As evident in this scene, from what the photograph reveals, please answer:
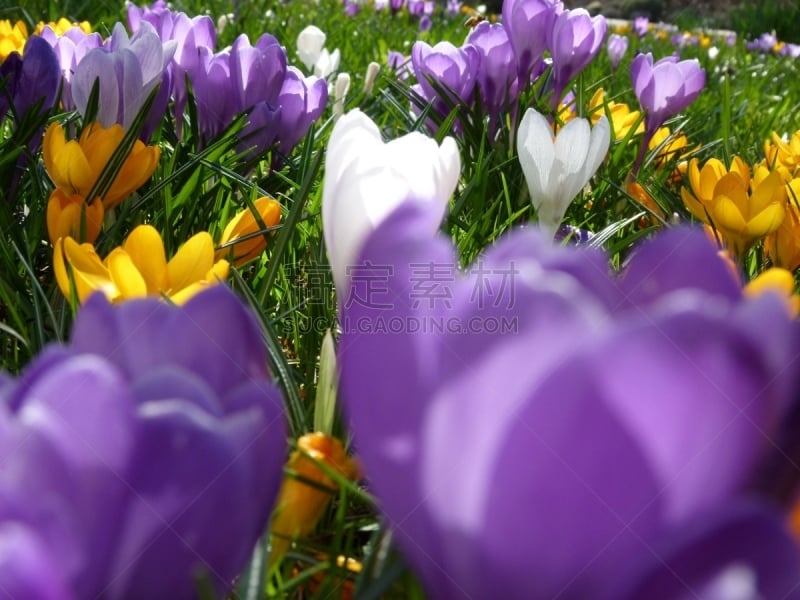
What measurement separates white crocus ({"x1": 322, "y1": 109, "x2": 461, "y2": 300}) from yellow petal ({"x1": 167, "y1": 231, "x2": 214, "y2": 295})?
100mm

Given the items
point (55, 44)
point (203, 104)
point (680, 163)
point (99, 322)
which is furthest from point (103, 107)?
point (680, 163)

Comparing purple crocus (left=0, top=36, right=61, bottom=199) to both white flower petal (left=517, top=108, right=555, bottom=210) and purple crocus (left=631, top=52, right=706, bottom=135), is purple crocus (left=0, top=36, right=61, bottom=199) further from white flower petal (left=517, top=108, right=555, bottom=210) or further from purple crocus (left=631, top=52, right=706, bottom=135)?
purple crocus (left=631, top=52, right=706, bottom=135)

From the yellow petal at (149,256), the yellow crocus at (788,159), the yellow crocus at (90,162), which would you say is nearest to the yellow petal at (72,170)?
the yellow crocus at (90,162)

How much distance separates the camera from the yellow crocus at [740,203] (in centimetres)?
96

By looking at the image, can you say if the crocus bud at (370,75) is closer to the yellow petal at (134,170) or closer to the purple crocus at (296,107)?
the purple crocus at (296,107)

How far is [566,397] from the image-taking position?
0.80 feet

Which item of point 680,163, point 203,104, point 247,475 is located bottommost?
point 680,163

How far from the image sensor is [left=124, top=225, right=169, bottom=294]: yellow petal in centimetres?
61

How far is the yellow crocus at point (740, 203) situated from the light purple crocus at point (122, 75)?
69 cm

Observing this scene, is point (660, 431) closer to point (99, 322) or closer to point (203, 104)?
point (99, 322)

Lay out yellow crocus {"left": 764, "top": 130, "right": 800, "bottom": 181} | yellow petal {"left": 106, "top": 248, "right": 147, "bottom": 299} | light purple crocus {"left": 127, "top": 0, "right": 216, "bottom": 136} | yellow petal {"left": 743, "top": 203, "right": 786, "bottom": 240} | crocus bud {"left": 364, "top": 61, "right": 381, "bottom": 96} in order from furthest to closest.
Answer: crocus bud {"left": 364, "top": 61, "right": 381, "bottom": 96} → yellow crocus {"left": 764, "top": 130, "right": 800, "bottom": 181} → light purple crocus {"left": 127, "top": 0, "right": 216, "bottom": 136} → yellow petal {"left": 743, "top": 203, "right": 786, "bottom": 240} → yellow petal {"left": 106, "top": 248, "right": 147, "bottom": 299}

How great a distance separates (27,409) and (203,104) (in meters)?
0.97

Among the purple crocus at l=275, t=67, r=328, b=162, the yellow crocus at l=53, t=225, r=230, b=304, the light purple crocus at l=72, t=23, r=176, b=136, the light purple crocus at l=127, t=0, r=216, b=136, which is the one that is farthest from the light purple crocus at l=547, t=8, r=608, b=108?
the yellow crocus at l=53, t=225, r=230, b=304

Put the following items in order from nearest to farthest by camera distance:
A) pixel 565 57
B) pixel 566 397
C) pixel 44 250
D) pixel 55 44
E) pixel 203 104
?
pixel 566 397 < pixel 44 250 < pixel 203 104 < pixel 55 44 < pixel 565 57
